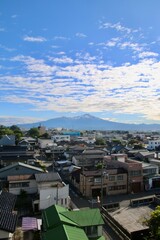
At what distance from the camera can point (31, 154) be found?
53.1 metres

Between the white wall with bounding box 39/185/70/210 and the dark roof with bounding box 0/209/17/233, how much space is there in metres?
11.3

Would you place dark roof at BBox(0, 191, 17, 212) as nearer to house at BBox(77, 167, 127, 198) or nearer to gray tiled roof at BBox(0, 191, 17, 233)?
gray tiled roof at BBox(0, 191, 17, 233)

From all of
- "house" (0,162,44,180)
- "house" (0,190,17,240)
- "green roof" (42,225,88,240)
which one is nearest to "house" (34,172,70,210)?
"house" (0,162,44,180)

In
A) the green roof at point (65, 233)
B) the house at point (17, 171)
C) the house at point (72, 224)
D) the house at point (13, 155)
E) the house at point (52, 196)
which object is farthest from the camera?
the house at point (13, 155)

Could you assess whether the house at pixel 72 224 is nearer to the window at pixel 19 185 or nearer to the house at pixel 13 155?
the window at pixel 19 185

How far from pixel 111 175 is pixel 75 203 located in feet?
23.5

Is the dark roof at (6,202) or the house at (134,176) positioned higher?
the dark roof at (6,202)

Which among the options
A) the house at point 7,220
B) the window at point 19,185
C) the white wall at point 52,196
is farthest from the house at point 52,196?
the house at point 7,220

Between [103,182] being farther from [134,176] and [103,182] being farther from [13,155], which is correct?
[13,155]

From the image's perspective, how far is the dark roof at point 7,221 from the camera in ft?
44.7

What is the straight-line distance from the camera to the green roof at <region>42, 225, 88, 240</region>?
15.0m

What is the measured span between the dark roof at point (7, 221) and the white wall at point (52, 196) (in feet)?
37.2

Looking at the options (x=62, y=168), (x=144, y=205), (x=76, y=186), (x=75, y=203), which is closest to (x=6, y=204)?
(x=75, y=203)

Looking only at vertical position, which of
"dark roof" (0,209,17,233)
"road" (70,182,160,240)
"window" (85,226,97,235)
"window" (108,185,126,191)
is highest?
"dark roof" (0,209,17,233)
